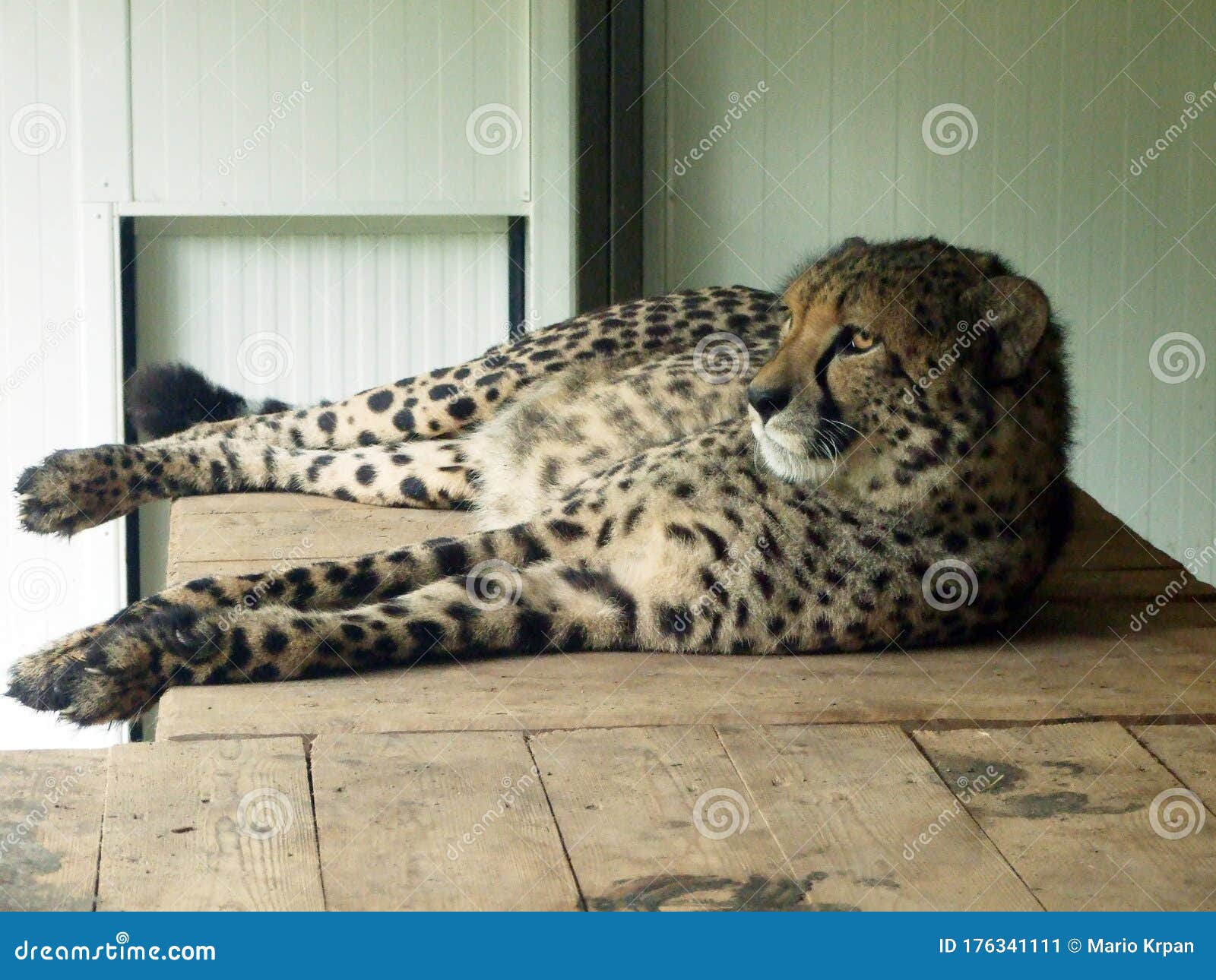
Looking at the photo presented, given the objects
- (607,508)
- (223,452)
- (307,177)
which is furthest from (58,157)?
(607,508)

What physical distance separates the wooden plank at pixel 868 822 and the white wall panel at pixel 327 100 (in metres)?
4.02

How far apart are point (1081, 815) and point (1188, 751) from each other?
38cm

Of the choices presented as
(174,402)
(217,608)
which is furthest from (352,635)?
(174,402)

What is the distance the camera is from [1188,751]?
2.51m

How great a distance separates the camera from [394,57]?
6059 mm

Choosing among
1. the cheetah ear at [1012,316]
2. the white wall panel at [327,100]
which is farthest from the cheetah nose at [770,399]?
the white wall panel at [327,100]

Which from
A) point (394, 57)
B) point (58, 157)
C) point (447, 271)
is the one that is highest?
point (394, 57)

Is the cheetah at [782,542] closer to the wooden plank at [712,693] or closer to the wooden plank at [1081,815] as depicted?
the wooden plank at [712,693]

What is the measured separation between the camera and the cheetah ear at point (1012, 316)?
2955 millimetres

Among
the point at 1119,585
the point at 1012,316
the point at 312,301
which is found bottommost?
the point at 1119,585

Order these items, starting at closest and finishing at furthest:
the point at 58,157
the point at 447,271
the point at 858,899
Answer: the point at 858,899
the point at 58,157
the point at 447,271

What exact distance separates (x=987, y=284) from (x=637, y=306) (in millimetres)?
1519

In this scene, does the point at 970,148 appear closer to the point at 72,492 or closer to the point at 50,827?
the point at 72,492

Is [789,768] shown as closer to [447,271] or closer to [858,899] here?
[858,899]
